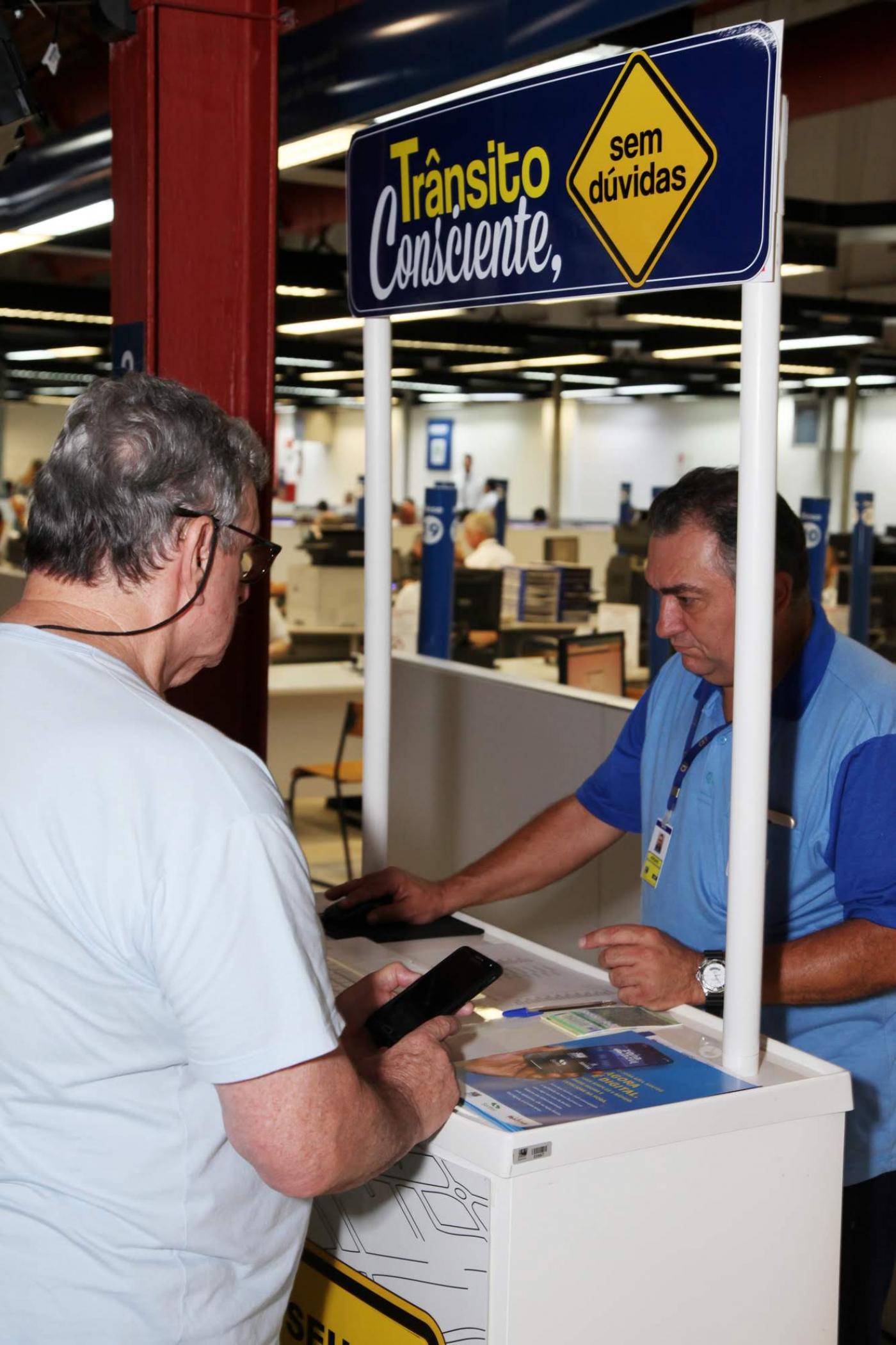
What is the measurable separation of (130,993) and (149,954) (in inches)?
2.2

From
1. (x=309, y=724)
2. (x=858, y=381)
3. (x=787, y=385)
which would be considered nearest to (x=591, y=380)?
(x=787, y=385)

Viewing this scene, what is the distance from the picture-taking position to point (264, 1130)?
122 cm

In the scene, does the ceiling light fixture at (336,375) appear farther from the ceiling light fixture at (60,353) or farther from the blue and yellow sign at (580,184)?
the blue and yellow sign at (580,184)

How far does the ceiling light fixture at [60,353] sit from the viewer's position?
46.5ft

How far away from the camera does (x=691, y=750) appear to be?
2.04 metres

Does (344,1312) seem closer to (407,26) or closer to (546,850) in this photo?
(546,850)

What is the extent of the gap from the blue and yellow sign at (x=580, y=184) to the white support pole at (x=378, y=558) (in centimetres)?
8

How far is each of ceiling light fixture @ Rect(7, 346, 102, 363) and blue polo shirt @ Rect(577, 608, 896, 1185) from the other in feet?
42.7

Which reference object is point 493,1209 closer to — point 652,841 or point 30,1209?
point 30,1209

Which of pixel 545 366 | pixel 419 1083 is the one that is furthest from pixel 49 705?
pixel 545 366

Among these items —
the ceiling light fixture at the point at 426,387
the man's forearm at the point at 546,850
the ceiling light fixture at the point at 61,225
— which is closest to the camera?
the man's forearm at the point at 546,850

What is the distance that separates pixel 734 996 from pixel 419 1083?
373 mm

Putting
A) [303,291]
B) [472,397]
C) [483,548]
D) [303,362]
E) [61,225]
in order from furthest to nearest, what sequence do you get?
[472,397]
[303,362]
[483,548]
[303,291]
[61,225]

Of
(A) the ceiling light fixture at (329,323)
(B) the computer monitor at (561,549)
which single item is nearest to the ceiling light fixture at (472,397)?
(B) the computer monitor at (561,549)
